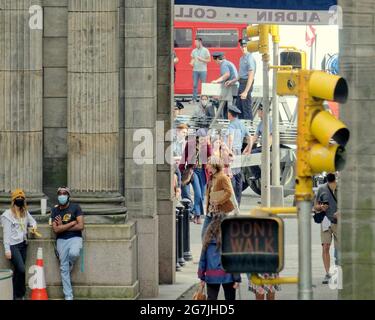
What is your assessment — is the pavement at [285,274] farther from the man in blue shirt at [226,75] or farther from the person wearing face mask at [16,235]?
the man in blue shirt at [226,75]

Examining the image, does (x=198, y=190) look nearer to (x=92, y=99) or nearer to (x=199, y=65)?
(x=92, y=99)

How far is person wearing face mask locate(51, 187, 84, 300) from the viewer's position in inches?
864

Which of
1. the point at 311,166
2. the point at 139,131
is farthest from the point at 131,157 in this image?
the point at 311,166

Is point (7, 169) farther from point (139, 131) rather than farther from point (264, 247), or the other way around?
point (264, 247)

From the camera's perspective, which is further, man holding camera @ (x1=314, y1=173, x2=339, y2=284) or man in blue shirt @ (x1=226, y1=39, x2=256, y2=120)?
man in blue shirt @ (x1=226, y1=39, x2=256, y2=120)

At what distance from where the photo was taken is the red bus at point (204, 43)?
5550 centimetres

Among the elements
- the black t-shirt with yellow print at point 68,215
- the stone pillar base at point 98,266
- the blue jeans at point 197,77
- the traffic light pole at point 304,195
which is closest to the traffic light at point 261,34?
the stone pillar base at point 98,266

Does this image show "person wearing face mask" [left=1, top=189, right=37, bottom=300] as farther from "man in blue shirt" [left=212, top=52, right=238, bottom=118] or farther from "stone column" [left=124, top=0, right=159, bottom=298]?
"man in blue shirt" [left=212, top=52, right=238, bottom=118]

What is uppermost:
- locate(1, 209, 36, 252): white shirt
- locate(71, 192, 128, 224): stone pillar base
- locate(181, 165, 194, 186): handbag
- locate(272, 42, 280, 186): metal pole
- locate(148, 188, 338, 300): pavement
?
locate(272, 42, 280, 186): metal pole

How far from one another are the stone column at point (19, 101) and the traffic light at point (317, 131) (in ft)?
28.1

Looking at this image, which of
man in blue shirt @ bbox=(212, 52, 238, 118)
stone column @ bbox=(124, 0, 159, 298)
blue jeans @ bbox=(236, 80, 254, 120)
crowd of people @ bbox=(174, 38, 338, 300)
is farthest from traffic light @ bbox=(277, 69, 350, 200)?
man in blue shirt @ bbox=(212, 52, 238, 118)

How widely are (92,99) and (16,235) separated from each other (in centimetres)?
205

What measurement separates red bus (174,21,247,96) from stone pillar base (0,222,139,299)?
32533mm

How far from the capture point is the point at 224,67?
45.8m
